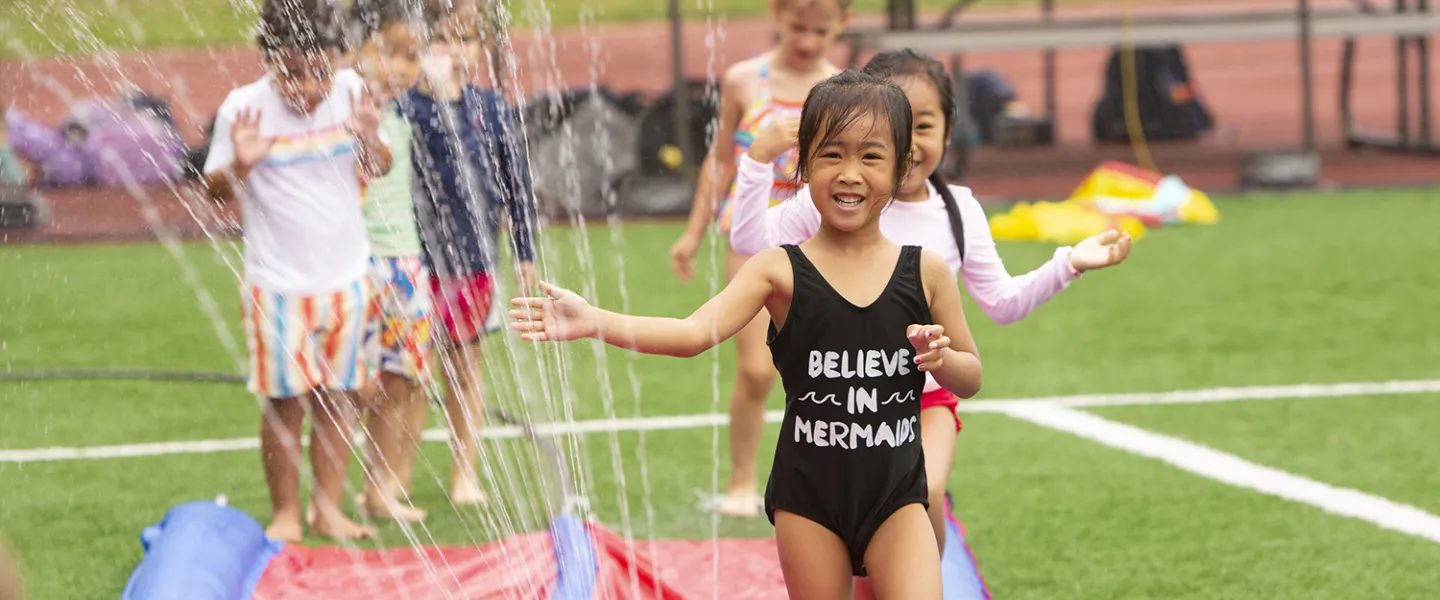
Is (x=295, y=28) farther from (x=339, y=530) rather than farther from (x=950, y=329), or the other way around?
(x=950, y=329)

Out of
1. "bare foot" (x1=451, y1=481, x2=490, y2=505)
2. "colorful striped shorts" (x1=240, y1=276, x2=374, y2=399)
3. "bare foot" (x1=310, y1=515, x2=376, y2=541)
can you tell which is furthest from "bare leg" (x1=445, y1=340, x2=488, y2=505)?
"colorful striped shorts" (x1=240, y1=276, x2=374, y2=399)

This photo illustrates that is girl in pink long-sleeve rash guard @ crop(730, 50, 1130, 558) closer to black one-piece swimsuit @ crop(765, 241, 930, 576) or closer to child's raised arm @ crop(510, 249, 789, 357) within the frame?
black one-piece swimsuit @ crop(765, 241, 930, 576)

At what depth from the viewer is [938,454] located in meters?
3.84

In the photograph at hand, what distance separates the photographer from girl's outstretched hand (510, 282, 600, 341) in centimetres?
302

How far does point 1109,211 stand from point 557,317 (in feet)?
28.2

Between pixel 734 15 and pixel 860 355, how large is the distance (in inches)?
978

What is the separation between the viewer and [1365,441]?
600 centimetres

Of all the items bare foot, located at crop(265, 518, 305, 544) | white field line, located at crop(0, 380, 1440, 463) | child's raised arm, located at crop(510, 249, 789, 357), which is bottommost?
white field line, located at crop(0, 380, 1440, 463)

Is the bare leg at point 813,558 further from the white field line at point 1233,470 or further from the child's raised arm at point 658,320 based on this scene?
the white field line at point 1233,470

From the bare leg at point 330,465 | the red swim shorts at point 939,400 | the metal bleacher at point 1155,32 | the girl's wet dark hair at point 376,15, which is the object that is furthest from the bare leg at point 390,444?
the metal bleacher at point 1155,32

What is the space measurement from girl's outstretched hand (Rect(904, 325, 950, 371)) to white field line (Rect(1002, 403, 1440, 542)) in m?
2.45

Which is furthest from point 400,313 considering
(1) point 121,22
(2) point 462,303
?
(1) point 121,22

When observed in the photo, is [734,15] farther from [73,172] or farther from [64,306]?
[64,306]

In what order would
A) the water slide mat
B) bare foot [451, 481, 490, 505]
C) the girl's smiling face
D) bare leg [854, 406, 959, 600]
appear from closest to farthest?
1. the girl's smiling face
2. bare leg [854, 406, 959, 600]
3. the water slide mat
4. bare foot [451, 481, 490, 505]
